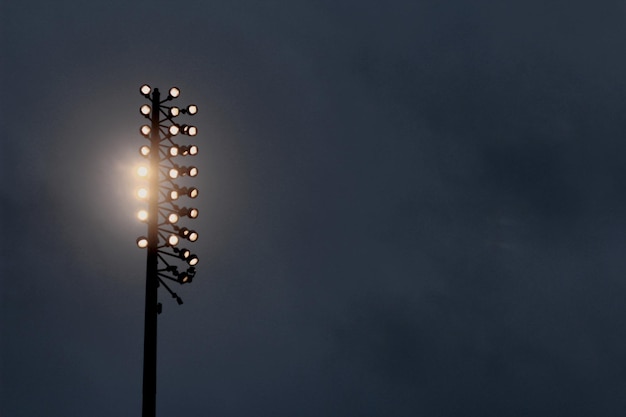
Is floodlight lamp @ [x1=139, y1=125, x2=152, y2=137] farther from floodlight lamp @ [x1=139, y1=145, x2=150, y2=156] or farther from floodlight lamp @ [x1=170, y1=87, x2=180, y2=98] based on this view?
floodlight lamp @ [x1=170, y1=87, x2=180, y2=98]

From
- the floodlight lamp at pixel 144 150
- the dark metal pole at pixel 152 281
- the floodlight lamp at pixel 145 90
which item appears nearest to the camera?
the dark metal pole at pixel 152 281

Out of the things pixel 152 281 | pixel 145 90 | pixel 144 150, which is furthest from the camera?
pixel 145 90

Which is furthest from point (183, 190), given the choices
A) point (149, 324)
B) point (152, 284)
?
point (149, 324)

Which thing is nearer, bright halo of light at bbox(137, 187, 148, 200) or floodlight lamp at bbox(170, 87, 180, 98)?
bright halo of light at bbox(137, 187, 148, 200)

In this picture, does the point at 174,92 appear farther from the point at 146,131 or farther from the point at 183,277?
the point at 183,277

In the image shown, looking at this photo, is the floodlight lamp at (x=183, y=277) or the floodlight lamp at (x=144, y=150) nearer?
the floodlight lamp at (x=183, y=277)

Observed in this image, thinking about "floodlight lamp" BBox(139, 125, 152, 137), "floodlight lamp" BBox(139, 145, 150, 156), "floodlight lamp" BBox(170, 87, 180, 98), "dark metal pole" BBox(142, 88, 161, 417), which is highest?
"floodlight lamp" BBox(170, 87, 180, 98)

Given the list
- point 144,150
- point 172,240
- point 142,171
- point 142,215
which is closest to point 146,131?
point 144,150

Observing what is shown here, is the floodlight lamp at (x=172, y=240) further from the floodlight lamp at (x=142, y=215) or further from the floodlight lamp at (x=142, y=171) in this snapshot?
the floodlight lamp at (x=142, y=171)

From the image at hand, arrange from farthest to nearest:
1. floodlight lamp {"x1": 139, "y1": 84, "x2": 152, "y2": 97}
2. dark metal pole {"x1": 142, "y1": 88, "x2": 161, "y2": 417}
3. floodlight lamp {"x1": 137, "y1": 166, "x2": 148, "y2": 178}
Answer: floodlight lamp {"x1": 139, "y1": 84, "x2": 152, "y2": 97}
floodlight lamp {"x1": 137, "y1": 166, "x2": 148, "y2": 178}
dark metal pole {"x1": 142, "y1": 88, "x2": 161, "y2": 417}

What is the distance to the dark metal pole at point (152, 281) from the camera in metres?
10.6

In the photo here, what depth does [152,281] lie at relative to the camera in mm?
11359

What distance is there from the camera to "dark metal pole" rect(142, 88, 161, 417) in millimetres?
10586

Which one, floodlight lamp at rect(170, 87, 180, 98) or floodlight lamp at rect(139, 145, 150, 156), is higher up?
floodlight lamp at rect(170, 87, 180, 98)
